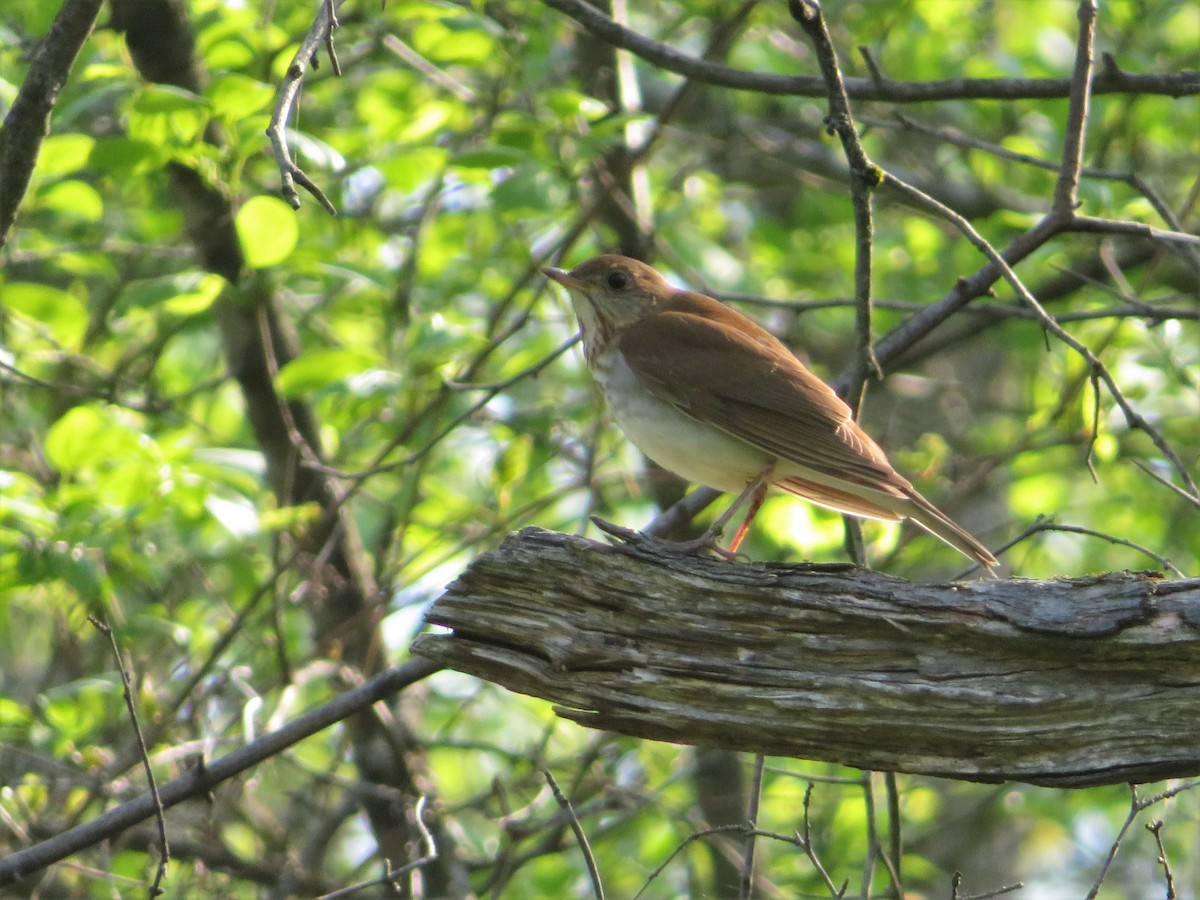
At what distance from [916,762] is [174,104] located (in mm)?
3190

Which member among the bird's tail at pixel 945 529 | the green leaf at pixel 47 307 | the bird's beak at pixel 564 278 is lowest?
the bird's tail at pixel 945 529

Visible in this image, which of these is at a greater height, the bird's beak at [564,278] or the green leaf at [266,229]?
the bird's beak at [564,278]

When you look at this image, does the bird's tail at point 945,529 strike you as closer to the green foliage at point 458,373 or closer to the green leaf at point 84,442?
the green foliage at point 458,373

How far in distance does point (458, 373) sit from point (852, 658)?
3.14 m

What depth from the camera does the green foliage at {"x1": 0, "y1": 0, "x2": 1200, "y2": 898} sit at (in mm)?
5191

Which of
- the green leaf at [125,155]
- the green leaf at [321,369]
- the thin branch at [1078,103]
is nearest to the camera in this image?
the thin branch at [1078,103]

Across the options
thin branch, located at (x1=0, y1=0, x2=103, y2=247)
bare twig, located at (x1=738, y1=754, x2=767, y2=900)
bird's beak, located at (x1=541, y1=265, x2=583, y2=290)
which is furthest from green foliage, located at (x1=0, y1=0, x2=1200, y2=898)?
thin branch, located at (x1=0, y1=0, x2=103, y2=247)

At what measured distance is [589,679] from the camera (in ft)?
11.1

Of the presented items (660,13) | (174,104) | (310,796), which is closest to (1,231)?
(174,104)

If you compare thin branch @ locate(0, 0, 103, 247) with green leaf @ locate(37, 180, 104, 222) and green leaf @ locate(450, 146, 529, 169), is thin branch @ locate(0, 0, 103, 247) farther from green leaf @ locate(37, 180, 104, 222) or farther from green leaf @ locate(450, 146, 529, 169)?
green leaf @ locate(450, 146, 529, 169)

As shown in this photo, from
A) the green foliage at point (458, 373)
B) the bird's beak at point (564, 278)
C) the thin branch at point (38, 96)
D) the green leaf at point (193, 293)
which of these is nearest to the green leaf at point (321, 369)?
the green foliage at point (458, 373)

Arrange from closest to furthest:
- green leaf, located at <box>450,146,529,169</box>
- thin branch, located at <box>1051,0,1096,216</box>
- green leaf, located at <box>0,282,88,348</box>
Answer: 1. thin branch, located at <box>1051,0,1096,216</box>
2. green leaf, located at <box>450,146,529,169</box>
3. green leaf, located at <box>0,282,88,348</box>

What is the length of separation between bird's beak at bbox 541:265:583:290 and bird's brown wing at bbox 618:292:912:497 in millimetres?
407

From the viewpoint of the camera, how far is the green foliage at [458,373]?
17.0ft
